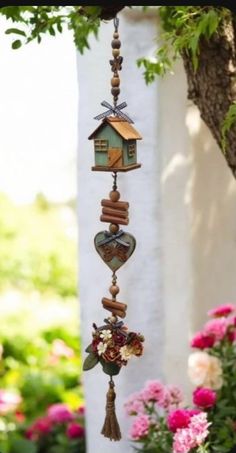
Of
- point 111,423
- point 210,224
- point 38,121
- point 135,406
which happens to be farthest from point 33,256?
point 111,423

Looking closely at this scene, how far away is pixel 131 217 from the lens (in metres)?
2.35

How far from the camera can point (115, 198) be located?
137 centimetres

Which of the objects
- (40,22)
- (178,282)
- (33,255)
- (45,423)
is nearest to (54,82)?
(33,255)

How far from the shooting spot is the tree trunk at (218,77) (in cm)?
160

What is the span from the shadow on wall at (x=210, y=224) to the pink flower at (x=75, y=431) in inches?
27.0

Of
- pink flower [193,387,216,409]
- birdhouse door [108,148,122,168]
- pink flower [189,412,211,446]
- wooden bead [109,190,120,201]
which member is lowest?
pink flower [189,412,211,446]

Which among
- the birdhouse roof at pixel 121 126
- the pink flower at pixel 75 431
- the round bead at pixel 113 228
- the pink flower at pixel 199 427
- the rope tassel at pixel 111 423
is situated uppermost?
the birdhouse roof at pixel 121 126

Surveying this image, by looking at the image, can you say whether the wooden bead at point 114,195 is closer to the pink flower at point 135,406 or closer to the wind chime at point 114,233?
the wind chime at point 114,233

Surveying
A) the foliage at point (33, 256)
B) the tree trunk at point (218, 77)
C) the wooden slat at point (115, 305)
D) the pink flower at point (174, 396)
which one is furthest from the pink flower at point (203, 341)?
the foliage at point (33, 256)

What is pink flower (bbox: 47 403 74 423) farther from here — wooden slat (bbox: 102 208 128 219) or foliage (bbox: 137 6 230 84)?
wooden slat (bbox: 102 208 128 219)

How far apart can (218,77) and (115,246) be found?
1.45ft

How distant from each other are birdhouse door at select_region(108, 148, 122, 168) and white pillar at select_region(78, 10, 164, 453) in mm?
884

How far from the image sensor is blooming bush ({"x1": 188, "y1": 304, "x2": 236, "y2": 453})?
1.84m

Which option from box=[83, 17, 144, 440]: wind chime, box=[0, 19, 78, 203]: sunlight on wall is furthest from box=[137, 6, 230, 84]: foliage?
box=[0, 19, 78, 203]: sunlight on wall
